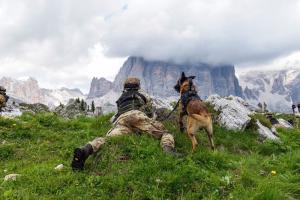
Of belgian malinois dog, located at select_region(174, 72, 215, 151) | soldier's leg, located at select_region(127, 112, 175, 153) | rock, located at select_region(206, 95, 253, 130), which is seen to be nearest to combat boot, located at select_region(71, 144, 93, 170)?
soldier's leg, located at select_region(127, 112, 175, 153)

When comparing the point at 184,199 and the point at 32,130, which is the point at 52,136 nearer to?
the point at 32,130

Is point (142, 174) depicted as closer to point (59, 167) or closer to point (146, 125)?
point (59, 167)

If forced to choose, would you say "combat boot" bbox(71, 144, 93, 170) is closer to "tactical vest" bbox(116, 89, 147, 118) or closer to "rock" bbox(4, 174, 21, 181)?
"rock" bbox(4, 174, 21, 181)

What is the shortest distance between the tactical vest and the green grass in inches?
72.1

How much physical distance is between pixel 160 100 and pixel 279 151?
301 inches

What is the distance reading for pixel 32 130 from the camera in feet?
59.8

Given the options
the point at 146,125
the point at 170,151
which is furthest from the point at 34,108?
the point at 170,151

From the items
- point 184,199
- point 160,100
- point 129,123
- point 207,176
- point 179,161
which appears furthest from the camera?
point 160,100

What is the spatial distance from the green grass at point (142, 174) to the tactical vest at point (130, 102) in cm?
183

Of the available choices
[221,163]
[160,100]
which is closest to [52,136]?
[160,100]

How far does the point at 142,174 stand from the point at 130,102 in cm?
512

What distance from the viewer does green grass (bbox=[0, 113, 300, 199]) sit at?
32.1 ft

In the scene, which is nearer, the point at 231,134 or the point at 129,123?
the point at 129,123

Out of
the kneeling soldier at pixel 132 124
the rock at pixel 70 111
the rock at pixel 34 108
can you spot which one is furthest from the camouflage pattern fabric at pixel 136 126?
the rock at pixel 34 108
